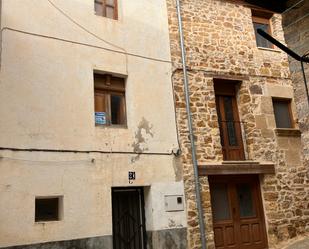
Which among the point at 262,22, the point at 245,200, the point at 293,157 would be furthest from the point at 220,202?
the point at 262,22

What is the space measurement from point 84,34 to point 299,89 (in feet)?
15.2

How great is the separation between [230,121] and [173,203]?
288 centimetres

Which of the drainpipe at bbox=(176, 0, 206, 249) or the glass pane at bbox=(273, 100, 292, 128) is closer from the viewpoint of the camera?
the drainpipe at bbox=(176, 0, 206, 249)

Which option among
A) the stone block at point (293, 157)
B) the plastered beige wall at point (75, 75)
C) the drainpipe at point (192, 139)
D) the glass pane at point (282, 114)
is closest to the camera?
the plastered beige wall at point (75, 75)

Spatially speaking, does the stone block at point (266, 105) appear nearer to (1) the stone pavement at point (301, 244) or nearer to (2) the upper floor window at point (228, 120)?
(2) the upper floor window at point (228, 120)

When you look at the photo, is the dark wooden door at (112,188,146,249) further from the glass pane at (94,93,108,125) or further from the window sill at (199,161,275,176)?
the window sill at (199,161,275,176)

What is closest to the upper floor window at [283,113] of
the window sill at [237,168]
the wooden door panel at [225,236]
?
the window sill at [237,168]

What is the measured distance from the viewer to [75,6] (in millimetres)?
7469

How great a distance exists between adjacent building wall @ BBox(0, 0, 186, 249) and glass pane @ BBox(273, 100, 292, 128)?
3264 millimetres

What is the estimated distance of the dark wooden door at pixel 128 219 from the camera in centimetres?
714

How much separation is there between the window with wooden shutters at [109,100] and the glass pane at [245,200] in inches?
132

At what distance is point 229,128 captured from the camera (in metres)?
9.05

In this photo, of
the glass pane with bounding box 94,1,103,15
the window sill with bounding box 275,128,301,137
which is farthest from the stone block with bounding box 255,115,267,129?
the glass pane with bounding box 94,1,103,15

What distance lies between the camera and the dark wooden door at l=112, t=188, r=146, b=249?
23.4ft
